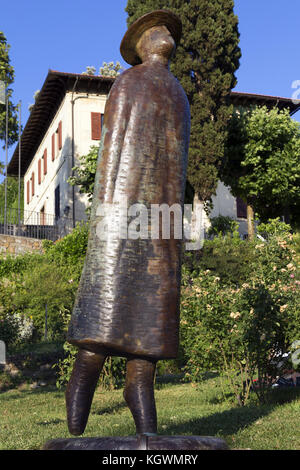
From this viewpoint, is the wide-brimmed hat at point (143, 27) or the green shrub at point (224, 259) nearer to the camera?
the wide-brimmed hat at point (143, 27)

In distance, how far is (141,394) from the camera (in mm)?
3057

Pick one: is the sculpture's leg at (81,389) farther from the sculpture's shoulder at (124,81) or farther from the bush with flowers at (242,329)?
the bush with flowers at (242,329)

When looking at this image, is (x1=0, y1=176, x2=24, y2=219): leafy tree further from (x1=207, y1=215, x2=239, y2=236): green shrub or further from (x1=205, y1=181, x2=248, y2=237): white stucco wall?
(x1=207, y1=215, x2=239, y2=236): green shrub

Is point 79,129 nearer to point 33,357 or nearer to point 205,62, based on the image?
point 205,62

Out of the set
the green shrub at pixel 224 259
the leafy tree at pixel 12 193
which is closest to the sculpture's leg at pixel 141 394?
the green shrub at pixel 224 259

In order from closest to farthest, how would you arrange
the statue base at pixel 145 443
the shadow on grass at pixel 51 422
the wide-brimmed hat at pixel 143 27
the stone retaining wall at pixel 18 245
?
the statue base at pixel 145 443 → the wide-brimmed hat at pixel 143 27 → the shadow on grass at pixel 51 422 → the stone retaining wall at pixel 18 245

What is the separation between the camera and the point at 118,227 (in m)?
3.13

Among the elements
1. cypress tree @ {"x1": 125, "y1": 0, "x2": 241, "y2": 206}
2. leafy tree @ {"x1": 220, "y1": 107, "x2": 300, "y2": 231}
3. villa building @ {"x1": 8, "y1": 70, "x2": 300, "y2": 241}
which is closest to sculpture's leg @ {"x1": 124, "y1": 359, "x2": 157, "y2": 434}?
cypress tree @ {"x1": 125, "y1": 0, "x2": 241, "y2": 206}

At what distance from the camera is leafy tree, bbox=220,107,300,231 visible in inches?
863

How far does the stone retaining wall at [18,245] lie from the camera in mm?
20250

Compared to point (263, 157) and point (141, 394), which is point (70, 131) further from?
point (141, 394)

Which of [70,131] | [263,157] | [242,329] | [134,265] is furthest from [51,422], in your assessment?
[70,131]

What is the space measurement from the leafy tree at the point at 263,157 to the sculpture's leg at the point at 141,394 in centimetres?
1899
